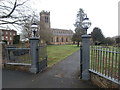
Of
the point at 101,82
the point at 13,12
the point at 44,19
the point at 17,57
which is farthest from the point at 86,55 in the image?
the point at 44,19

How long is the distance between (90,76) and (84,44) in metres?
1.41

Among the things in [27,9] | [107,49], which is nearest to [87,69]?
[107,49]

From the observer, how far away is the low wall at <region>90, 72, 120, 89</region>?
3.25m

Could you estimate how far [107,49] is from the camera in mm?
3572

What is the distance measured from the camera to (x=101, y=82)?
12.2 ft

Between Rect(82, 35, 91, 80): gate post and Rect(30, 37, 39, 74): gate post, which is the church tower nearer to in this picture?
Rect(30, 37, 39, 74): gate post

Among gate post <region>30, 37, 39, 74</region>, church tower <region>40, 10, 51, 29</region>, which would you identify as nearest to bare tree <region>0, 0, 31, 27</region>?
gate post <region>30, 37, 39, 74</region>

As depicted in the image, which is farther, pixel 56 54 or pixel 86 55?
pixel 56 54

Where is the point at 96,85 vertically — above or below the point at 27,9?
below

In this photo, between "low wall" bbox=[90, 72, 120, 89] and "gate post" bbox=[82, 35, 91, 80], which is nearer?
"low wall" bbox=[90, 72, 120, 89]

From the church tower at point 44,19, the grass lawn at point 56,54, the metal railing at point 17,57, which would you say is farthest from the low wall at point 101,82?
the church tower at point 44,19

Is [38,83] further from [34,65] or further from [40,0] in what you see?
[40,0]

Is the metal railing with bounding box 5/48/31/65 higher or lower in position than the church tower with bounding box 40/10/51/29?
lower

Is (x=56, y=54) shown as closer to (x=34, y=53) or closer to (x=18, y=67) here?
(x=18, y=67)
